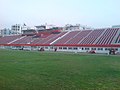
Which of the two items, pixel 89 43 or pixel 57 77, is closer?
pixel 57 77

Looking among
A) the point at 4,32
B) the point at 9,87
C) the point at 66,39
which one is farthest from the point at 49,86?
the point at 4,32

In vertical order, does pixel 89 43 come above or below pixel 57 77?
above

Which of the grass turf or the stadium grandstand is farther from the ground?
the stadium grandstand

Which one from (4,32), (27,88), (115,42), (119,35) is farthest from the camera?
(4,32)

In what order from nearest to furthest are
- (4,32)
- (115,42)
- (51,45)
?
(115,42), (51,45), (4,32)

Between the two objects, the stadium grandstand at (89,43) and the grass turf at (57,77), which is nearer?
the grass turf at (57,77)

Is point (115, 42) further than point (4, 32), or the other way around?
point (4, 32)

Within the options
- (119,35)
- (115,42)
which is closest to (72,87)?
(115,42)

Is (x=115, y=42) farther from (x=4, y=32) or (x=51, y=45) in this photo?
(x=4, y=32)

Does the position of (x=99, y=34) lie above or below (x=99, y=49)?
above

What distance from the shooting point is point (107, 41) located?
70.1m

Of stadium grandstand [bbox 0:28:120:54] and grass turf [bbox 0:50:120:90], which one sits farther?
stadium grandstand [bbox 0:28:120:54]

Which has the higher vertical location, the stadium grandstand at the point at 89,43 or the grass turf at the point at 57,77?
the stadium grandstand at the point at 89,43

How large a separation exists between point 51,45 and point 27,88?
73.9m
